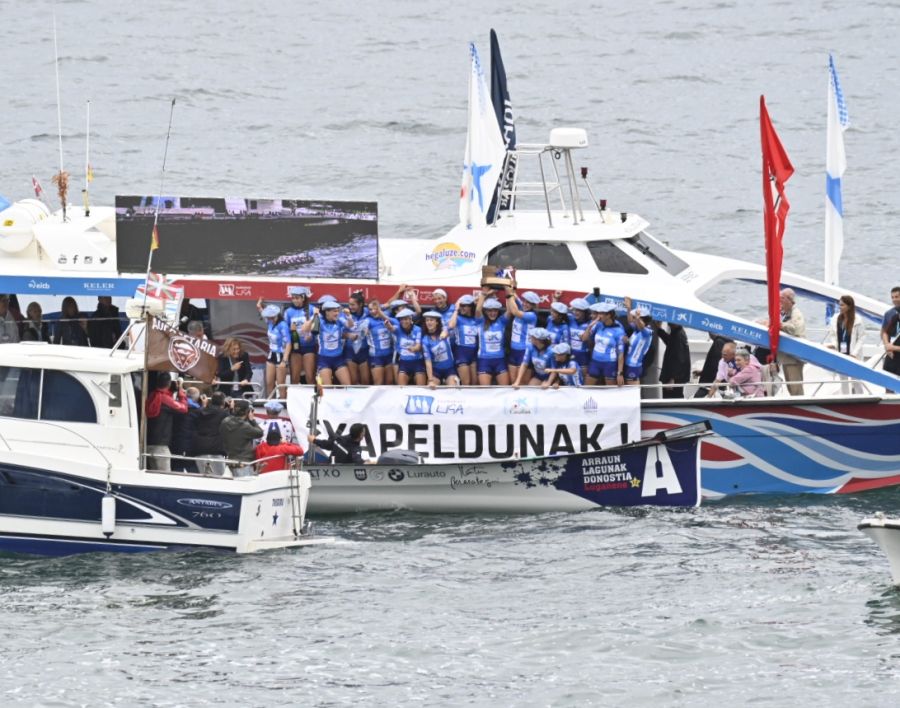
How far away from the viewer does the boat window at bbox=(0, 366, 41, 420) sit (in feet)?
68.7

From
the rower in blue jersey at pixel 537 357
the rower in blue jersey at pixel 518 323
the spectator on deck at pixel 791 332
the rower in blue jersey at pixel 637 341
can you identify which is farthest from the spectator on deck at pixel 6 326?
the spectator on deck at pixel 791 332

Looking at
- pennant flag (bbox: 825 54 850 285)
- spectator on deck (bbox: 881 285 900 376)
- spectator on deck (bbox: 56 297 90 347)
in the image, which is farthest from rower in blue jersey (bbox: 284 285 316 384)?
pennant flag (bbox: 825 54 850 285)

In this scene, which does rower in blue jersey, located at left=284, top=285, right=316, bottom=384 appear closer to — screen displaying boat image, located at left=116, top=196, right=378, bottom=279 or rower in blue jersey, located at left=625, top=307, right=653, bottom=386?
screen displaying boat image, located at left=116, top=196, right=378, bottom=279

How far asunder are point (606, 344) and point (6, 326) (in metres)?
8.18

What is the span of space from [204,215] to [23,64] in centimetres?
3404

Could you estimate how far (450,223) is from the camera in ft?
135

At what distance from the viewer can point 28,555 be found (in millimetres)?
20688

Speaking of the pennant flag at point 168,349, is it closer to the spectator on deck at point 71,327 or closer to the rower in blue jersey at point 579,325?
the spectator on deck at point 71,327

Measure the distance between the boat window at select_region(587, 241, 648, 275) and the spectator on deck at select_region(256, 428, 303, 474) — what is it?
18.5 feet

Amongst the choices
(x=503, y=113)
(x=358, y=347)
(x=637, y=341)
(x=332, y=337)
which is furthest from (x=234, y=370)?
(x=503, y=113)

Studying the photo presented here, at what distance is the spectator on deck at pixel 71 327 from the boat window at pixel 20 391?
4.25 metres

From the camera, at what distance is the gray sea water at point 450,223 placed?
58.7ft

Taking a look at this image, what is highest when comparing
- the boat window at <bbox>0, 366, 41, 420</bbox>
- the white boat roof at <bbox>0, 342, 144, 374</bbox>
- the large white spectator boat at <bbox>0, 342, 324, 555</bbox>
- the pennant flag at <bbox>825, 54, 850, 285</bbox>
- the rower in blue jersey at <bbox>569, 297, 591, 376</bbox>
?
the pennant flag at <bbox>825, 54, 850, 285</bbox>

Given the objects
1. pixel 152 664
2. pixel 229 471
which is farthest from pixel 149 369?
pixel 152 664
